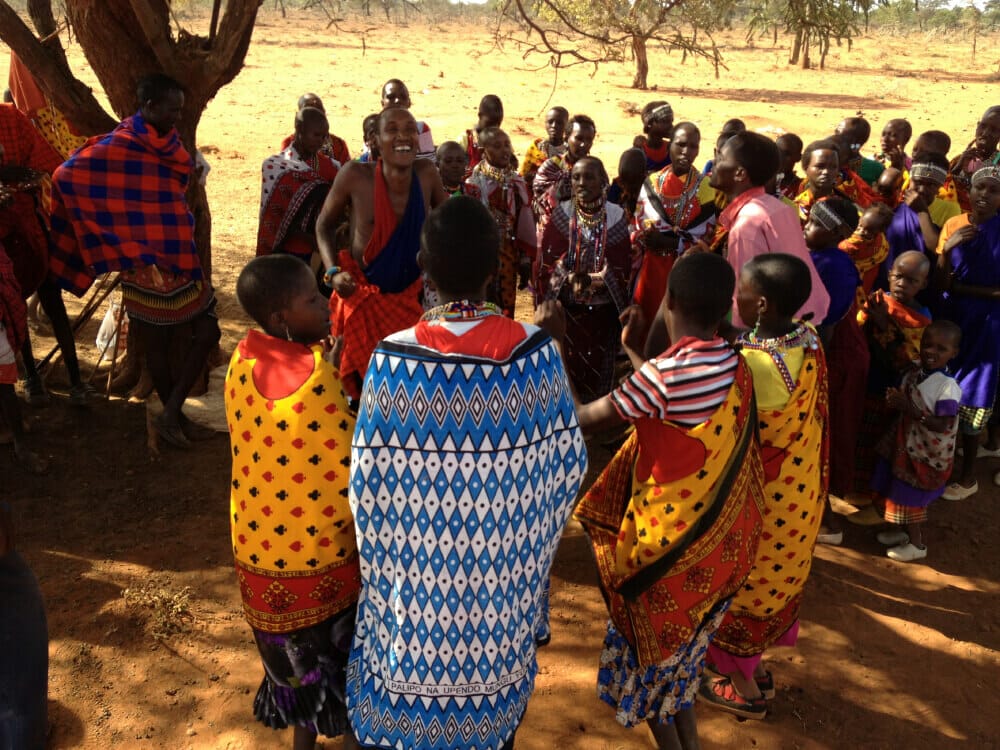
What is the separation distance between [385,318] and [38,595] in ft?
6.71

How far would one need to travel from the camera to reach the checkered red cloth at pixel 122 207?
4316mm

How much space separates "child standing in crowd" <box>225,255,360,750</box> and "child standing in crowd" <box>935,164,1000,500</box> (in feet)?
12.9

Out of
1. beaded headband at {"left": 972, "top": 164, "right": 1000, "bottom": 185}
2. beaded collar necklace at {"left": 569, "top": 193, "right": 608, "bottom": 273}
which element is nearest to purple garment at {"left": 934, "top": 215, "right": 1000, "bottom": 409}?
beaded headband at {"left": 972, "top": 164, "right": 1000, "bottom": 185}

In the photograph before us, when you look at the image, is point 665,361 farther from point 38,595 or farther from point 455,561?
point 38,595

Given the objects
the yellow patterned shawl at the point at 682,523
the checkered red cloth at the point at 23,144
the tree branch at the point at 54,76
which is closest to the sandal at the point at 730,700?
the yellow patterned shawl at the point at 682,523

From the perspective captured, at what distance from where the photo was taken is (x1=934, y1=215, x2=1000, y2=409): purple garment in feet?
14.9

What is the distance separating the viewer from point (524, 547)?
2043 mm

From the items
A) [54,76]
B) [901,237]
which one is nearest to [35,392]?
[54,76]

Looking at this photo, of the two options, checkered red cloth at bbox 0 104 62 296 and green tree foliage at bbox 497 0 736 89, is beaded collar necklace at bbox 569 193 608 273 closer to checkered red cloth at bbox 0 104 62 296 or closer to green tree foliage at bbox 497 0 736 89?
green tree foliage at bbox 497 0 736 89

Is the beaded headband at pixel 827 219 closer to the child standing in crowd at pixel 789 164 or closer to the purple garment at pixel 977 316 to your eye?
the purple garment at pixel 977 316

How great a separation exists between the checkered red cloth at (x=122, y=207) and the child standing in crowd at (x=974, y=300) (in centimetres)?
447

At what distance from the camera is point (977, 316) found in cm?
467

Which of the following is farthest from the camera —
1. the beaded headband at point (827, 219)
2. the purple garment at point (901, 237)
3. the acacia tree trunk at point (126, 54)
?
the purple garment at point (901, 237)

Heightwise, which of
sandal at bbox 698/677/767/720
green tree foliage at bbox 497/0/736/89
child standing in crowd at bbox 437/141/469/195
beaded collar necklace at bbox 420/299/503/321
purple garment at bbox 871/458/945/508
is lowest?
sandal at bbox 698/677/767/720
